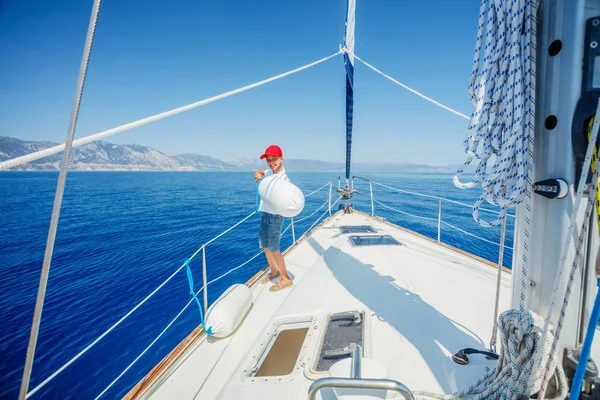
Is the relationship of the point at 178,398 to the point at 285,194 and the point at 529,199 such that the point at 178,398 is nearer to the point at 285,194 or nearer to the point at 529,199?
the point at 285,194

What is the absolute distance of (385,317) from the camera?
2154 millimetres

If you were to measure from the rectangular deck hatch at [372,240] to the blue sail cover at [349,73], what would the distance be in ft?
8.45

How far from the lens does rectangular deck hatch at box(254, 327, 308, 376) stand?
78.2 inches

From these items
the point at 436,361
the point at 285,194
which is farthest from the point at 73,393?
the point at 436,361

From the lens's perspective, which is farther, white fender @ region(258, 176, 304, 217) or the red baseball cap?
the red baseball cap

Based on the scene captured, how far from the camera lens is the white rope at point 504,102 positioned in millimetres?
1068

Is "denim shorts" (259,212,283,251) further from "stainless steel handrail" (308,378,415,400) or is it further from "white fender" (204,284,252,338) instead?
"stainless steel handrail" (308,378,415,400)

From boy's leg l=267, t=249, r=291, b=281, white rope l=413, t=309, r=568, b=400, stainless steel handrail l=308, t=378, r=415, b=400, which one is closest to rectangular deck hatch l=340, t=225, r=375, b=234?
boy's leg l=267, t=249, r=291, b=281

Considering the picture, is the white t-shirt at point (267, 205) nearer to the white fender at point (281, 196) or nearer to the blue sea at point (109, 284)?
the white fender at point (281, 196)

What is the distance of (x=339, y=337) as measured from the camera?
1.92 m

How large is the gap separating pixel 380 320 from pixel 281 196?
1.40 m

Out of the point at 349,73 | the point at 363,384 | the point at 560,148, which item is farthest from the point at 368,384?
the point at 349,73

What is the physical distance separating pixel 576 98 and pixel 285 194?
1984mm

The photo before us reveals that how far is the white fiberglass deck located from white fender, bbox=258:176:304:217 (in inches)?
35.6
